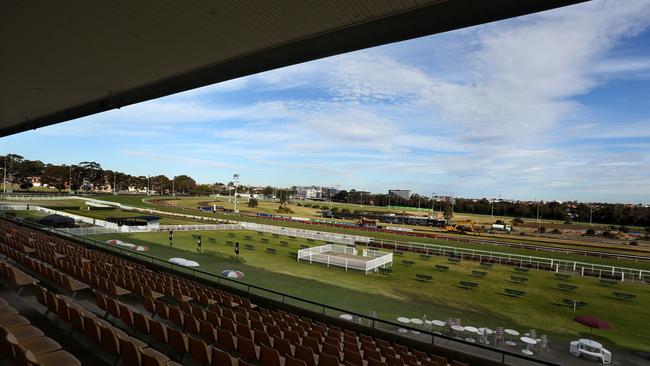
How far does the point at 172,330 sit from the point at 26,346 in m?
1.88

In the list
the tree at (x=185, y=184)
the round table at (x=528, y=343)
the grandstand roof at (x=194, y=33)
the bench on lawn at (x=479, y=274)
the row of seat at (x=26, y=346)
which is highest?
the grandstand roof at (x=194, y=33)

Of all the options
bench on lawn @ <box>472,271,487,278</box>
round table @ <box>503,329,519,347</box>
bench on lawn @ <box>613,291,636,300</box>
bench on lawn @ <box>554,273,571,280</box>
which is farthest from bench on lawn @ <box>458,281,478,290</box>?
bench on lawn @ <box>554,273,571,280</box>

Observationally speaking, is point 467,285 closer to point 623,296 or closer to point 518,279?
point 518,279

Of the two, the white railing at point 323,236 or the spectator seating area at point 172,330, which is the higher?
the spectator seating area at point 172,330

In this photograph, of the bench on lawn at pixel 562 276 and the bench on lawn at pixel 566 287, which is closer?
the bench on lawn at pixel 566 287

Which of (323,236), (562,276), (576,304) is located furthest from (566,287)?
(323,236)

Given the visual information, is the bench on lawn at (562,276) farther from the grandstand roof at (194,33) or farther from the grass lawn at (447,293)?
the grandstand roof at (194,33)

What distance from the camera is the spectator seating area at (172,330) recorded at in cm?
510

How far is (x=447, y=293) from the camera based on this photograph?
2191 centimetres

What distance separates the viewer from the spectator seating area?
5.10 m

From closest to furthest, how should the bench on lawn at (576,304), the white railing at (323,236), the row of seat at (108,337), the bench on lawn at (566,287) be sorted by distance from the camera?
the row of seat at (108,337) < the bench on lawn at (576,304) < the bench on lawn at (566,287) < the white railing at (323,236)

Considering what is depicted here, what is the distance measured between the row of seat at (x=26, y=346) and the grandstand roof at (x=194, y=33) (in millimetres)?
5874

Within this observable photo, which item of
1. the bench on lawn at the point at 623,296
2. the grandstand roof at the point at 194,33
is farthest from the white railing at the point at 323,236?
the grandstand roof at the point at 194,33

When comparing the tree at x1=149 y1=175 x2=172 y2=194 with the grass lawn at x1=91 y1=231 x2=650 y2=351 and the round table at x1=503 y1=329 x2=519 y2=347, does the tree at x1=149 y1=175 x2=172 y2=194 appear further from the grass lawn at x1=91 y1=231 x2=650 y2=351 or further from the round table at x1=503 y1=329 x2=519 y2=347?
the round table at x1=503 y1=329 x2=519 y2=347
